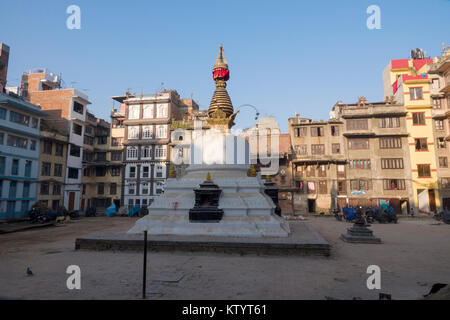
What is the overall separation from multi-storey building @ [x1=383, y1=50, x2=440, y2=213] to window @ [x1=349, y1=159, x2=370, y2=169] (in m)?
5.43

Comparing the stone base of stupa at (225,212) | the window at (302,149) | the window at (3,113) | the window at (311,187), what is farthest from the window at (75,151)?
the window at (311,187)

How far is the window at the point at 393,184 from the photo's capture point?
36031 mm

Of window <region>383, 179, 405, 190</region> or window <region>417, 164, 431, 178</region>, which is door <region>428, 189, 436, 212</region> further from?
window <region>383, 179, 405, 190</region>

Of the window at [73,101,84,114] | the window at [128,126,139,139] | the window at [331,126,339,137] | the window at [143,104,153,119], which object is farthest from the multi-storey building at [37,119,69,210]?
the window at [331,126,339,137]

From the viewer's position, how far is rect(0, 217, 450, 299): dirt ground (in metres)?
6.44

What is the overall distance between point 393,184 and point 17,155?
4578 cm

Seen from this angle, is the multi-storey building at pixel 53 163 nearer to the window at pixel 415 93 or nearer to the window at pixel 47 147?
the window at pixel 47 147

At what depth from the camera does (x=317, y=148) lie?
39.5 metres

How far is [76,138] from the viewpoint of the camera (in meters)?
39.2
